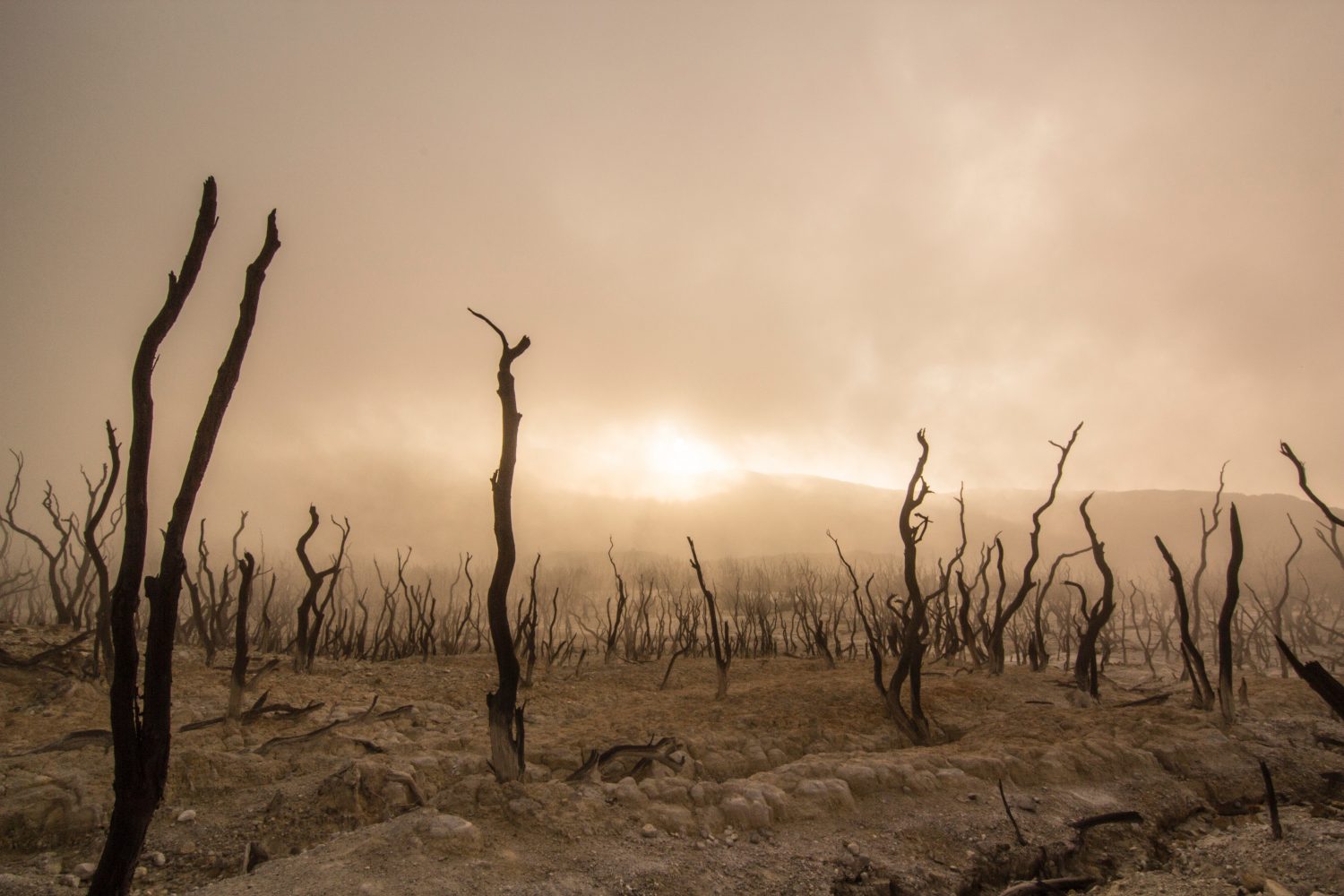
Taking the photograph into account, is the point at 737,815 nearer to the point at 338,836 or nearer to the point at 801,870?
the point at 801,870

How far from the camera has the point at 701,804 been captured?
4328 millimetres

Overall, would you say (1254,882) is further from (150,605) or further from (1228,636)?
(150,605)

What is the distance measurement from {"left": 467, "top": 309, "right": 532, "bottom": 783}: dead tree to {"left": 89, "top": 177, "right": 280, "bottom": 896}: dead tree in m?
1.75

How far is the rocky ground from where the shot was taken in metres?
3.53

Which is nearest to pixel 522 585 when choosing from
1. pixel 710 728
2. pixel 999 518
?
pixel 710 728

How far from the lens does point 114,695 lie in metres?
2.54

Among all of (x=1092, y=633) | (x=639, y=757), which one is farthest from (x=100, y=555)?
(x=1092, y=633)

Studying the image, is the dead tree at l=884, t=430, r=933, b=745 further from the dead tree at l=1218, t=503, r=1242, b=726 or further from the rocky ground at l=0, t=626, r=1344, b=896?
the dead tree at l=1218, t=503, r=1242, b=726

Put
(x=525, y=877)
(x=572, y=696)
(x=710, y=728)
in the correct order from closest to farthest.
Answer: (x=525, y=877) → (x=710, y=728) → (x=572, y=696)

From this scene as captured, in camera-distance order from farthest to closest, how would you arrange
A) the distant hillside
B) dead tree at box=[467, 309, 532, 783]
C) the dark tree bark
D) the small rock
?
1. the distant hillside
2. dead tree at box=[467, 309, 532, 783]
3. the small rock
4. the dark tree bark

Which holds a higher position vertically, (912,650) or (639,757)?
(912,650)

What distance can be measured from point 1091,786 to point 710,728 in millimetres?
3381

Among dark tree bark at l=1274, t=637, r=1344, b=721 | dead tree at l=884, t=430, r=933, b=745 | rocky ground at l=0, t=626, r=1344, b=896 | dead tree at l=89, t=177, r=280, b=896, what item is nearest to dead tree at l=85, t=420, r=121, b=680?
rocky ground at l=0, t=626, r=1344, b=896

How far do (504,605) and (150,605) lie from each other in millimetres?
2245
